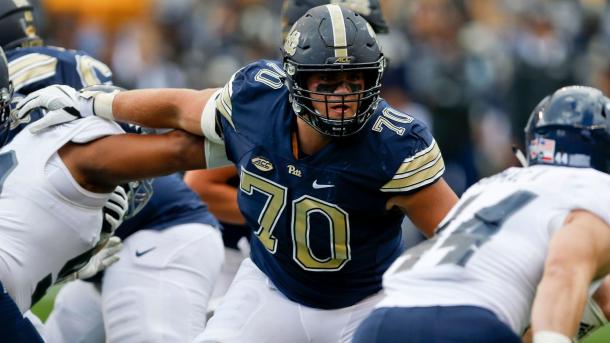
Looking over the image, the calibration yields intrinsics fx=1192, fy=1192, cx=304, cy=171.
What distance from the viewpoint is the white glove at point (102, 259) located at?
5.20 m

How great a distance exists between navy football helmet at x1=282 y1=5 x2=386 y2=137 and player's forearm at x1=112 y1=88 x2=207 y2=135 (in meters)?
0.44

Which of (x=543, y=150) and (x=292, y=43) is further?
(x=292, y=43)

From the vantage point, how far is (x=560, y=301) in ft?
10.8

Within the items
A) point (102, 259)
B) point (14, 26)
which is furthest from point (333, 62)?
point (14, 26)

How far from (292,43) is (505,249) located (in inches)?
48.6

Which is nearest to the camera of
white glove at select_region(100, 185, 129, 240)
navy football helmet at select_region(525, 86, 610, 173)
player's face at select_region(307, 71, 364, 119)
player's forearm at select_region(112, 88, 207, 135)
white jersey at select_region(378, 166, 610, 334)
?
white jersey at select_region(378, 166, 610, 334)

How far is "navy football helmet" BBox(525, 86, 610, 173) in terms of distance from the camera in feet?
12.3

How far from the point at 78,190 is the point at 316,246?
3.25ft

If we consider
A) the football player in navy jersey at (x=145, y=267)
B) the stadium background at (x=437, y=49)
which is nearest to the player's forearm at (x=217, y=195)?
the football player in navy jersey at (x=145, y=267)

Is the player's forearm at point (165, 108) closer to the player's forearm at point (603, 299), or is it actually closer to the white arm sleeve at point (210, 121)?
the white arm sleeve at point (210, 121)

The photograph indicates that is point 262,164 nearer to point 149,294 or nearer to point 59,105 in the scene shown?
point 59,105

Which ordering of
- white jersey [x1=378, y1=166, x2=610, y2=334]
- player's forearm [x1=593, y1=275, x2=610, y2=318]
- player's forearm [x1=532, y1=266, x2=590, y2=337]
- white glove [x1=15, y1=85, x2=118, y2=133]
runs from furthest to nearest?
white glove [x1=15, y1=85, x2=118, y2=133] < player's forearm [x1=593, y1=275, x2=610, y2=318] < white jersey [x1=378, y1=166, x2=610, y2=334] < player's forearm [x1=532, y1=266, x2=590, y2=337]

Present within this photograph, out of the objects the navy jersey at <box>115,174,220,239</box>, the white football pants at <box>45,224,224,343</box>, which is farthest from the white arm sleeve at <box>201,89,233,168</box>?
the navy jersey at <box>115,174,220,239</box>

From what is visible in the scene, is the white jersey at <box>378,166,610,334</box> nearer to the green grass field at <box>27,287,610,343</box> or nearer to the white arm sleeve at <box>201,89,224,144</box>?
the white arm sleeve at <box>201,89,224,144</box>
